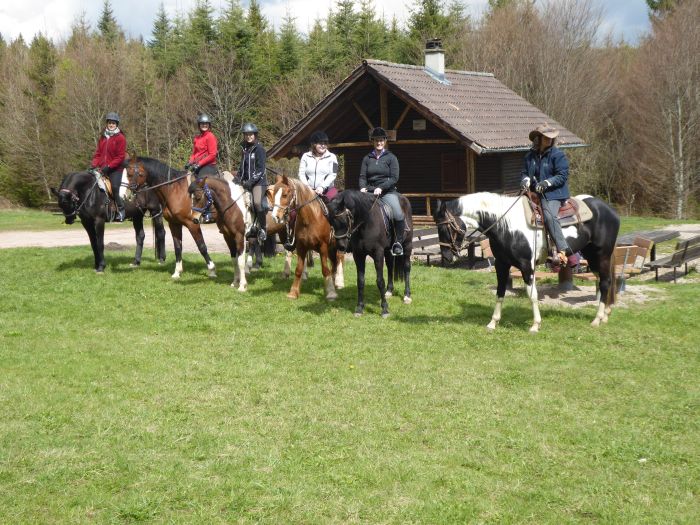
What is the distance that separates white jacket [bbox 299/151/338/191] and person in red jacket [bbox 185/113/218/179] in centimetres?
201

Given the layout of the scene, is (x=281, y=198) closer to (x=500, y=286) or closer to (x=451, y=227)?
(x=451, y=227)

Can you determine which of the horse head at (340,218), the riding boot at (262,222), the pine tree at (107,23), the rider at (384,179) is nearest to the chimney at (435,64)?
the riding boot at (262,222)

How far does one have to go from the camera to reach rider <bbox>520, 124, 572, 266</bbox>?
1023 cm

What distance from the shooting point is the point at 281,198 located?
11344 millimetres

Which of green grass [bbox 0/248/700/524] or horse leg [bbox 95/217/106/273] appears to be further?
horse leg [bbox 95/217/106/273]

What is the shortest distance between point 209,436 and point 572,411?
11.4 feet

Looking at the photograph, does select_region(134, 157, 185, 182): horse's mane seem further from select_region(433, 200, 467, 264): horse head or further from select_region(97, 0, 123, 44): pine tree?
select_region(97, 0, 123, 44): pine tree

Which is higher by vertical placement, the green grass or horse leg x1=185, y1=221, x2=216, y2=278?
horse leg x1=185, y1=221, x2=216, y2=278

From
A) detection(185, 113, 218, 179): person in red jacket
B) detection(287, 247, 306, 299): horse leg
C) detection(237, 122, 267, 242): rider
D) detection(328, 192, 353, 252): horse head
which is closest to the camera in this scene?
detection(328, 192, 353, 252): horse head

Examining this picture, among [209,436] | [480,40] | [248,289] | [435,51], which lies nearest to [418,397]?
[209,436]

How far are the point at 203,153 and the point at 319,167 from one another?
8.52 feet

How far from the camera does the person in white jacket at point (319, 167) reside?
12.5m

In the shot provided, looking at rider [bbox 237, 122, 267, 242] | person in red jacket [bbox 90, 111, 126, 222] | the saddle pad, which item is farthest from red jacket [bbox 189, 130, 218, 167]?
the saddle pad

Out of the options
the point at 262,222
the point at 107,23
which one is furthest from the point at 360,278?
the point at 107,23
